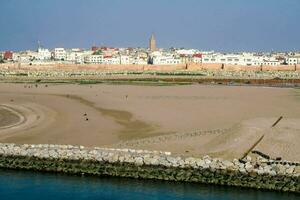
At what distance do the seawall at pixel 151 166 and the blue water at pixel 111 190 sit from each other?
38 centimetres

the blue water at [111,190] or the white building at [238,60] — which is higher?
the white building at [238,60]

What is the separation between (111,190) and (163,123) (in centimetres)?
1122

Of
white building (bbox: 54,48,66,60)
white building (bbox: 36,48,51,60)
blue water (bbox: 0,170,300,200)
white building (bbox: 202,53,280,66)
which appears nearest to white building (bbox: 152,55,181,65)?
white building (bbox: 202,53,280,66)

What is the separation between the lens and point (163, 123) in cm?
2886

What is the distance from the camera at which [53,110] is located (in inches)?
1344

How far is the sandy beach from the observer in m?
22.2

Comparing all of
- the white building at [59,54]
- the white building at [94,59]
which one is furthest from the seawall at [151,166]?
the white building at [59,54]

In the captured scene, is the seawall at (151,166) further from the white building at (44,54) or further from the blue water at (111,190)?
the white building at (44,54)

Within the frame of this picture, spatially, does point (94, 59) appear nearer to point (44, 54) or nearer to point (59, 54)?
point (59, 54)

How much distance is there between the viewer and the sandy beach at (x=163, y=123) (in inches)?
875

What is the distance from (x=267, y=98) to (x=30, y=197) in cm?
2966

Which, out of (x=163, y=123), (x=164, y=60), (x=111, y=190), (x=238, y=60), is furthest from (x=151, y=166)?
(x=238, y=60)

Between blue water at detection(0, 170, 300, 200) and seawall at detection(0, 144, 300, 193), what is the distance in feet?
1.23

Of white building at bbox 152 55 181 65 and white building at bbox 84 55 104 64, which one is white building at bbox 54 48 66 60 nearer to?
white building at bbox 84 55 104 64
